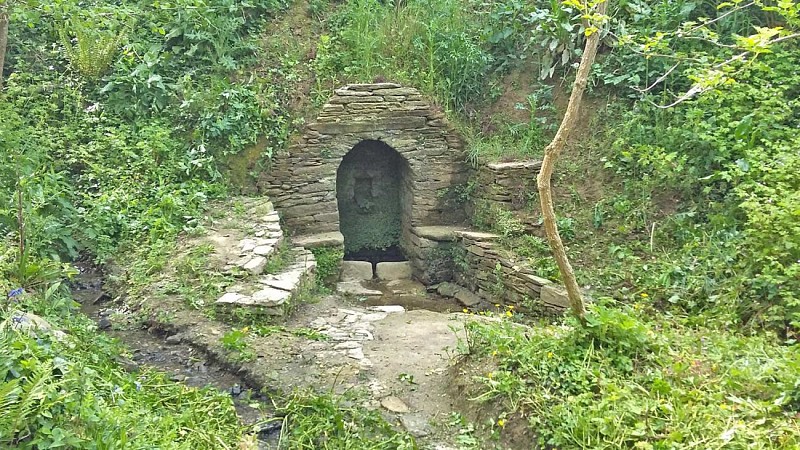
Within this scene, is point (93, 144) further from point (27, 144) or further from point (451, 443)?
point (451, 443)

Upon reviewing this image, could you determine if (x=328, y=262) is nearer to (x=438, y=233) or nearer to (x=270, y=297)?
(x=438, y=233)

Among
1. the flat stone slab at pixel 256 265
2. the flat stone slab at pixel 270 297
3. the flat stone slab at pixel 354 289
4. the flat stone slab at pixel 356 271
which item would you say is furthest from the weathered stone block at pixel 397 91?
the flat stone slab at pixel 270 297

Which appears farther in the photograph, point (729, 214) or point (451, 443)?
point (729, 214)

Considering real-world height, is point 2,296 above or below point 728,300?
above

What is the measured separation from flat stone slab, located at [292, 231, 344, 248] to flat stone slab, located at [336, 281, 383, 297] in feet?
1.73

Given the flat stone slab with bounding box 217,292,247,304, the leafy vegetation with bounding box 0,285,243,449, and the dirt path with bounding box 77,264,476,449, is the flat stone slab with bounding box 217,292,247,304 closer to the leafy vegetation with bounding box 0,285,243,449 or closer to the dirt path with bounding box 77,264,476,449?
the dirt path with bounding box 77,264,476,449

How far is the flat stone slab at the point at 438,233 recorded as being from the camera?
27.1ft

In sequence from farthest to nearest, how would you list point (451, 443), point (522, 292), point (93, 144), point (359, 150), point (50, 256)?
point (359, 150), point (93, 144), point (522, 292), point (50, 256), point (451, 443)

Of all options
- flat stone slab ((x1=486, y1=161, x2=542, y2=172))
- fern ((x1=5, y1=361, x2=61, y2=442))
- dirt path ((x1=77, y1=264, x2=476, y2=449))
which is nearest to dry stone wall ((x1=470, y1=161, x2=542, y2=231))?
flat stone slab ((x1=486, y1=161, x2=542, y2=172))

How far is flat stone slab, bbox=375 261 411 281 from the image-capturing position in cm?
865

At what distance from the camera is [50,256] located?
19.2 feet

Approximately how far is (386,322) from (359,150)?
11.8ft

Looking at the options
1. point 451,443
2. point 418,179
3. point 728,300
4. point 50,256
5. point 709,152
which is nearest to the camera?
point 451,443

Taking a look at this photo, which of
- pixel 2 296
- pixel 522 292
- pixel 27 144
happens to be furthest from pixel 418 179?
pixel 2 296
